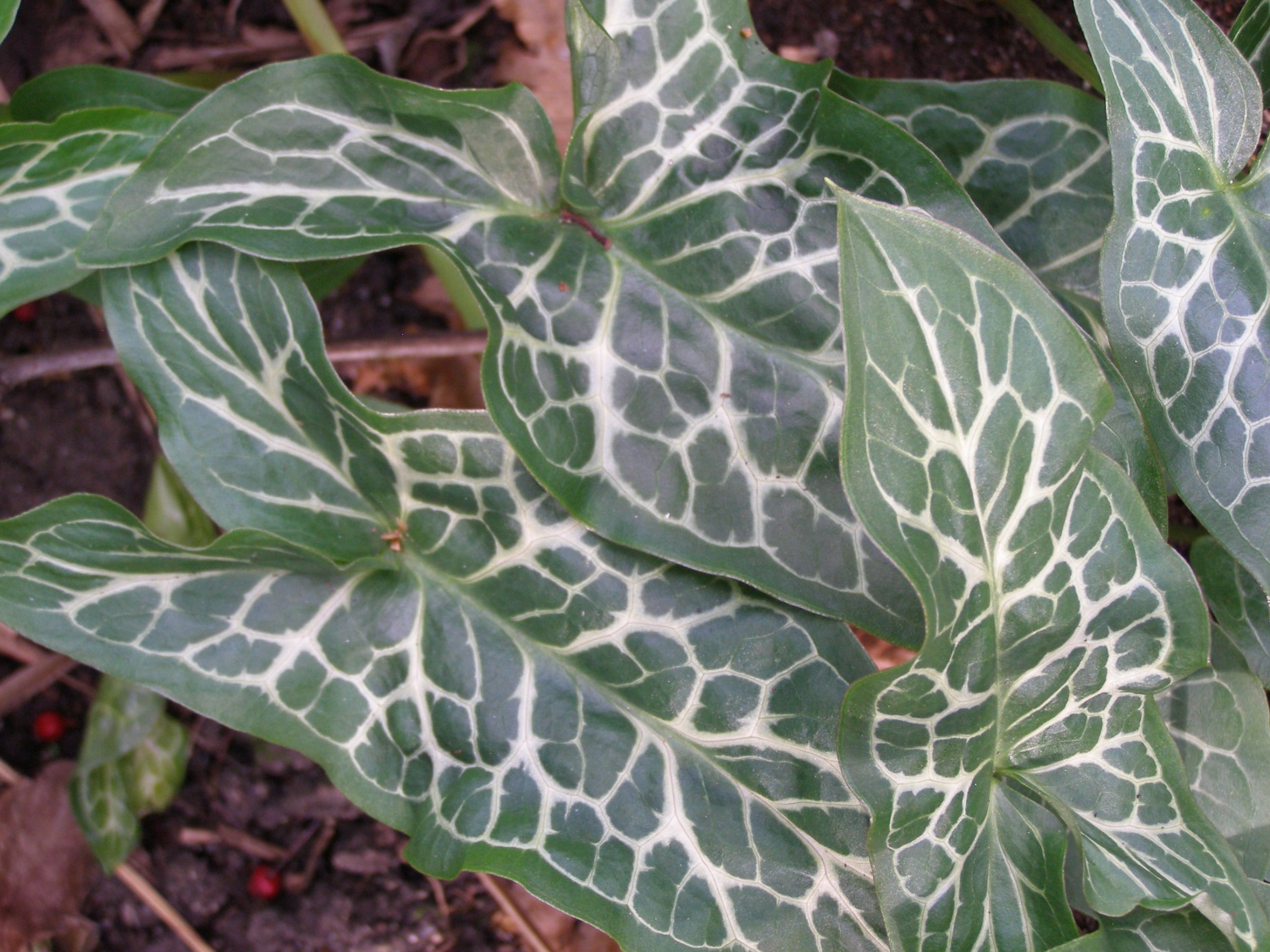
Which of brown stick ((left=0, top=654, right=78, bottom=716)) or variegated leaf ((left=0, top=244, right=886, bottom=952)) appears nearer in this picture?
variegated leaf ((left=0, top=244, right=886, bottom=952))

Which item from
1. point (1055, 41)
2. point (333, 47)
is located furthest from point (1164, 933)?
point (333, 47)

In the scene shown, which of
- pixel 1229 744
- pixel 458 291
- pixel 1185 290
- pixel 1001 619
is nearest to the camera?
pixel 1001 619

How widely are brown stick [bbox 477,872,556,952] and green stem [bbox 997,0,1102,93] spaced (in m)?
1.21

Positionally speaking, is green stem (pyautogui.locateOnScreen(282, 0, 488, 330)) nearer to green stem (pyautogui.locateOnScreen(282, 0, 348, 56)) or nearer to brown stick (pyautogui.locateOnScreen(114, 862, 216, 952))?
green stem (pyautogui.locateOnScreen(282, 0, 348, 56))

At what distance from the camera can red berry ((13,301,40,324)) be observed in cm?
132

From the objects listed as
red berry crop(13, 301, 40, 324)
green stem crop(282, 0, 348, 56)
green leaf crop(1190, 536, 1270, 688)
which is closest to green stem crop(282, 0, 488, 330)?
green stem crop(282, 0, 348, 56)

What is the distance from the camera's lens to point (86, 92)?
1.01 m

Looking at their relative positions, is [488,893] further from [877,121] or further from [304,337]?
[877,121]

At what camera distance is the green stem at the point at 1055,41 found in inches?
43.3

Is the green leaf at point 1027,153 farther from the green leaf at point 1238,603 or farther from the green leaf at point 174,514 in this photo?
the green leaf at point 174,514

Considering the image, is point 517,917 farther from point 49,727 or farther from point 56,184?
point 56,184

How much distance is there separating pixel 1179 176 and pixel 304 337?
0.77 meters

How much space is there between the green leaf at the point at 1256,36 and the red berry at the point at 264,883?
1456mm

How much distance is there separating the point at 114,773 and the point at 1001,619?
1101 mm
